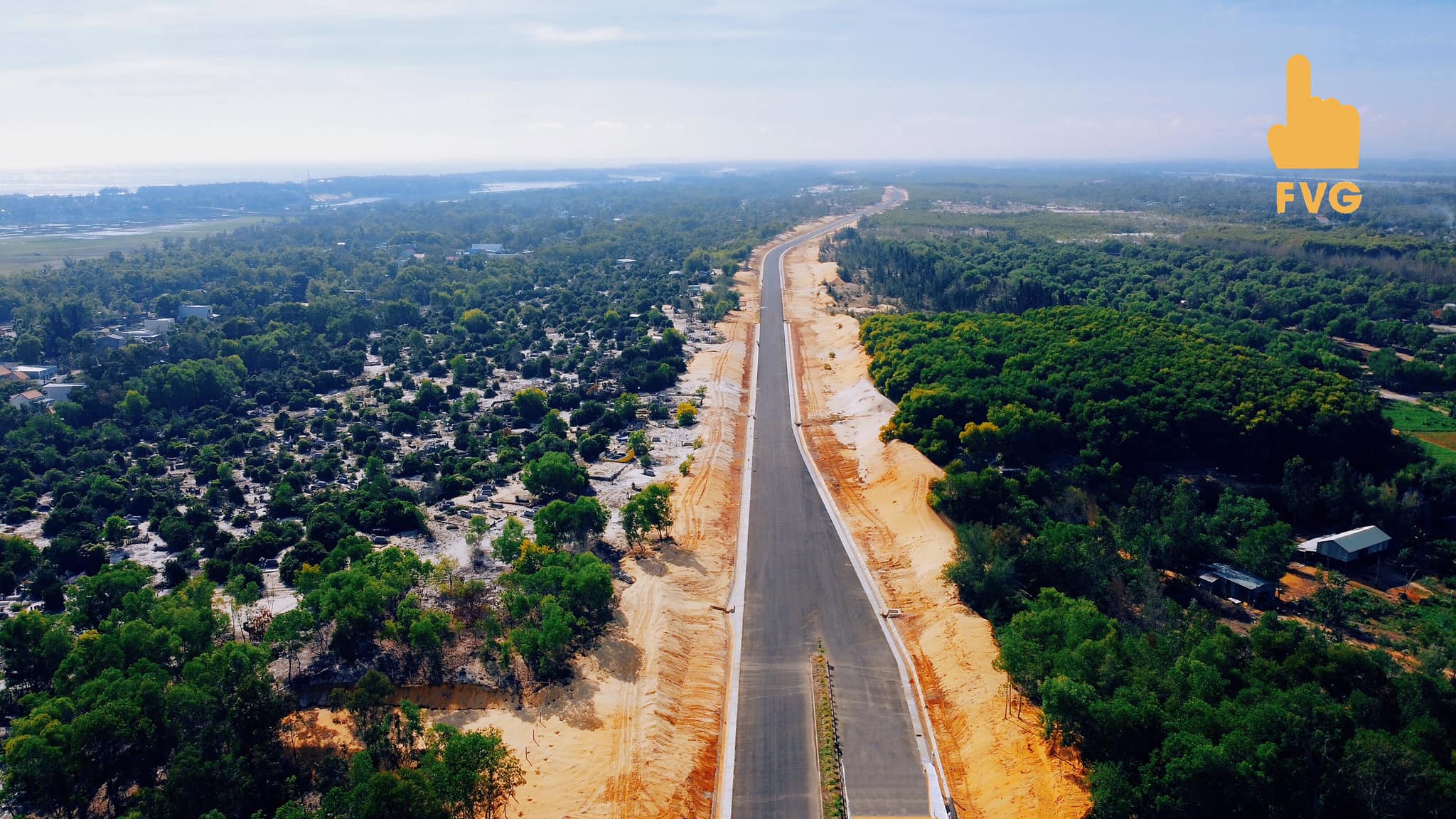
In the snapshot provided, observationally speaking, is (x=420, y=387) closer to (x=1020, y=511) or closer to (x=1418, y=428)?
(x=1020, y=511)

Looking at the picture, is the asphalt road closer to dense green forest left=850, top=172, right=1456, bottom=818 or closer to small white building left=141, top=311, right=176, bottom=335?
dense green forest left=850, top=172, right=1456, bottom=818

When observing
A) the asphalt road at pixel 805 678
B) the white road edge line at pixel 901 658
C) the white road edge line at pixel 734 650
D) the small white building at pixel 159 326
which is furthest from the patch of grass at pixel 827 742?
the small white building at pixel 159 326

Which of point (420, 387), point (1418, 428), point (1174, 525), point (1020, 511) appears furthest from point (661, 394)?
point (1418, 428)

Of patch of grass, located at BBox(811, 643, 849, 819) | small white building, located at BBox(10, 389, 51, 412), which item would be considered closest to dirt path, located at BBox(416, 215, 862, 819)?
patch of grass, located at BBox(811, 643, 849, 819)

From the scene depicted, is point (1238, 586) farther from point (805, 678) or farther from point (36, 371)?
point (36, 371)

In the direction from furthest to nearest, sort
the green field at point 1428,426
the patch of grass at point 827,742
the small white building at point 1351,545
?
the green field at point 1428,426, the small white building at point 1351,545, the patch of grass at point 827,742

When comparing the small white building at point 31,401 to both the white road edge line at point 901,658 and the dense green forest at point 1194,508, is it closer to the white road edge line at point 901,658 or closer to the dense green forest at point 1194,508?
the white road edge line at point 901,658
